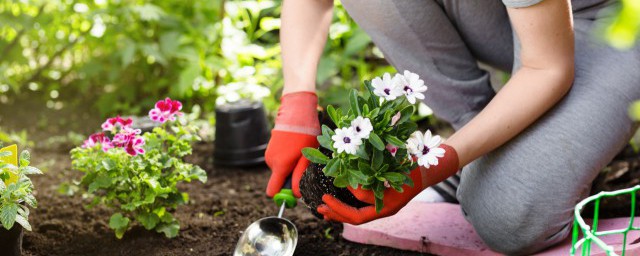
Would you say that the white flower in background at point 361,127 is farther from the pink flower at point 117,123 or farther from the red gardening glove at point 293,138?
the pink flower at point 117,123

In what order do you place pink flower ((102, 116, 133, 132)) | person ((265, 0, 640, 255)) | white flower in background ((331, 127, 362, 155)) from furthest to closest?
1. pink flower ((102, 116, 133, 132))
2. person ((265, 0, 640, 255))
3. white flower in background ((331, 127, 362, 155))

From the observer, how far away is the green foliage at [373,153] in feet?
4.73

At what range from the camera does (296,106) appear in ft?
5.88

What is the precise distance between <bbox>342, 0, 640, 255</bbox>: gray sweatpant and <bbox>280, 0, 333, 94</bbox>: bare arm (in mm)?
80

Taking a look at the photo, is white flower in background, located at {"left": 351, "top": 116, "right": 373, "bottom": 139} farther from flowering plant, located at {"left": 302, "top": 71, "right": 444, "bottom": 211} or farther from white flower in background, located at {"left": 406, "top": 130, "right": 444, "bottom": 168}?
white flower in background, located at {"left": 406, "top": 130, "right": 444, "bottom": 168}

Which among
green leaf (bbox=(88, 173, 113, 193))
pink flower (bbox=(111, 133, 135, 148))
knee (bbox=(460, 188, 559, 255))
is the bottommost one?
knee (bbox=(460, 188, 559, 255))

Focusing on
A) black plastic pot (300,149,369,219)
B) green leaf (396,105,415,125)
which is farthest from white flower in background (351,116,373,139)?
black plastic pot (300,149,369,219)

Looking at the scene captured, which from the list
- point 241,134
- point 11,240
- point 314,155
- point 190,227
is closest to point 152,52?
point 241,134

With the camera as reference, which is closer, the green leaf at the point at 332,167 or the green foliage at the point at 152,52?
the green leaf at the point at 332,167

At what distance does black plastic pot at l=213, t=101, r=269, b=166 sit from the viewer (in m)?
2.48

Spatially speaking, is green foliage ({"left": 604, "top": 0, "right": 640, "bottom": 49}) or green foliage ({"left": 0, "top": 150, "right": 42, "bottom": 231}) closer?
green foliage ({"left": 604, "top": 0, "right": 640, "bottom": 49})

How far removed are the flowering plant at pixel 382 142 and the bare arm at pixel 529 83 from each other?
0.56ft

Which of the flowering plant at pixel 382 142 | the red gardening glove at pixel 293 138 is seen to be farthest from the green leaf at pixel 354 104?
the red gardening glove at pixel 293 138

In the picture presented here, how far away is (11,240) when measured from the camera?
155 cm
